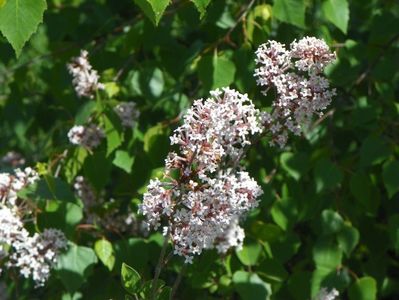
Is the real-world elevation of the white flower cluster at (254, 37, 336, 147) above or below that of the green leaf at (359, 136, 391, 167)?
above

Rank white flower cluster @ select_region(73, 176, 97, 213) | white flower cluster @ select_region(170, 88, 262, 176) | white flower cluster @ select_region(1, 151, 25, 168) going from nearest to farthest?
white flower cluster @ select_region(170, 88, 262, 176)
white flower cluster @ select_region(73, 176, 97, 213)
white flower cluster @ select_region(1, 151, 25, 168)

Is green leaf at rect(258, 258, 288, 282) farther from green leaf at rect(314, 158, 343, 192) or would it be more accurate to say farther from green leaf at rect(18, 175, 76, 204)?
green leaf at rect(18, 175, 76, 204)

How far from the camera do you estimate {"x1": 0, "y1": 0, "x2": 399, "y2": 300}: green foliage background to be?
206 cm

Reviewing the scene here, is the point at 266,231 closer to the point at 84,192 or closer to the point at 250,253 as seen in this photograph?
the point at 250,253

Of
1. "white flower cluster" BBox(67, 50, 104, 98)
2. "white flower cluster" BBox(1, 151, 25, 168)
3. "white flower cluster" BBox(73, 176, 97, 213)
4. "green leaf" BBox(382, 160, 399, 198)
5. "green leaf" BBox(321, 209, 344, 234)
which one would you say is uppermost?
"white flower cluster" BBox(67, 50, 104, 98)

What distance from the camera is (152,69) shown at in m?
2.26

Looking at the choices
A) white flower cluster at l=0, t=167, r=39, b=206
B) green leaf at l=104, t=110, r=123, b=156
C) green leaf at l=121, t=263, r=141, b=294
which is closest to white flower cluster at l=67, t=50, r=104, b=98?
green leaf at l=104, t=110, r=123, b=156

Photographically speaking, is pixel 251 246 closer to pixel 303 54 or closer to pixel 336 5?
pixel 336 5

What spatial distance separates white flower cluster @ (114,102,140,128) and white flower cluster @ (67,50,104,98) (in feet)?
0.26

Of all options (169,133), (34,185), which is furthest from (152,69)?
(34,185)

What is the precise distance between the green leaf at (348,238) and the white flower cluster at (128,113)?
25.4 inches

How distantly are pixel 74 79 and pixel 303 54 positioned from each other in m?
1.04

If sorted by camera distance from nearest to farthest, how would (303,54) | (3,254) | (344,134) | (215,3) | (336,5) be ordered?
1. (303,54)
2. (3,254)
3. (336,5)
4. (215,3)
5. (344,134)

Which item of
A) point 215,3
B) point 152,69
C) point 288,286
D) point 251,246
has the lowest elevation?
point 288,286
